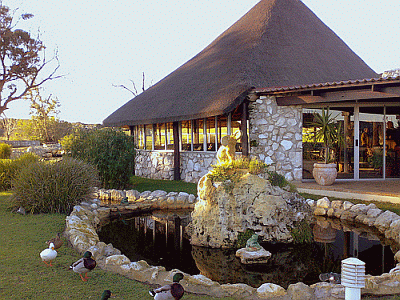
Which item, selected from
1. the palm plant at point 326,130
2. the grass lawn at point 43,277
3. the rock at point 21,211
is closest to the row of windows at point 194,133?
the palm plant at point 326,130

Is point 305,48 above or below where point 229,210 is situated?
above

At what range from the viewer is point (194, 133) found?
Result: 43.9 feet

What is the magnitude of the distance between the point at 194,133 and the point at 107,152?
355 cm

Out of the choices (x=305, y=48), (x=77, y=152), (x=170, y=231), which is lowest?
(x=170, y=231)

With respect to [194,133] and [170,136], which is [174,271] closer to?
[194,133]

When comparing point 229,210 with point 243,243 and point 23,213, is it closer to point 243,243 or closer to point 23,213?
point 243,243

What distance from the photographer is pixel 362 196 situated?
28.7 ft

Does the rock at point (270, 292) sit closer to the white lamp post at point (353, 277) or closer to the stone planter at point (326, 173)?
the white lamp post at point (353, 277)

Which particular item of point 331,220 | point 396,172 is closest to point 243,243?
point 331,220

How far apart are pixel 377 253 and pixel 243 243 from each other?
2301 mm

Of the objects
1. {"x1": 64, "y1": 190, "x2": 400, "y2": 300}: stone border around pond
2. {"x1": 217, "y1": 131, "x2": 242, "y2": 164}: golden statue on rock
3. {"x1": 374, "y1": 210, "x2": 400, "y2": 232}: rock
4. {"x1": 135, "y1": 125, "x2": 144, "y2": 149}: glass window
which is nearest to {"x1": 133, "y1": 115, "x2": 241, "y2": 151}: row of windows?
{"x1": 135, "y1": 125, "x2": 144, "y2": 149}: glass window

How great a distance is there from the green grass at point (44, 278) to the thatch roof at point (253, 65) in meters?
6.19

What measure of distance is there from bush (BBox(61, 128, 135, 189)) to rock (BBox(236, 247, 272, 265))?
652 cm

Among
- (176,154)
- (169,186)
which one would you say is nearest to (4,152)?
(176,154)
